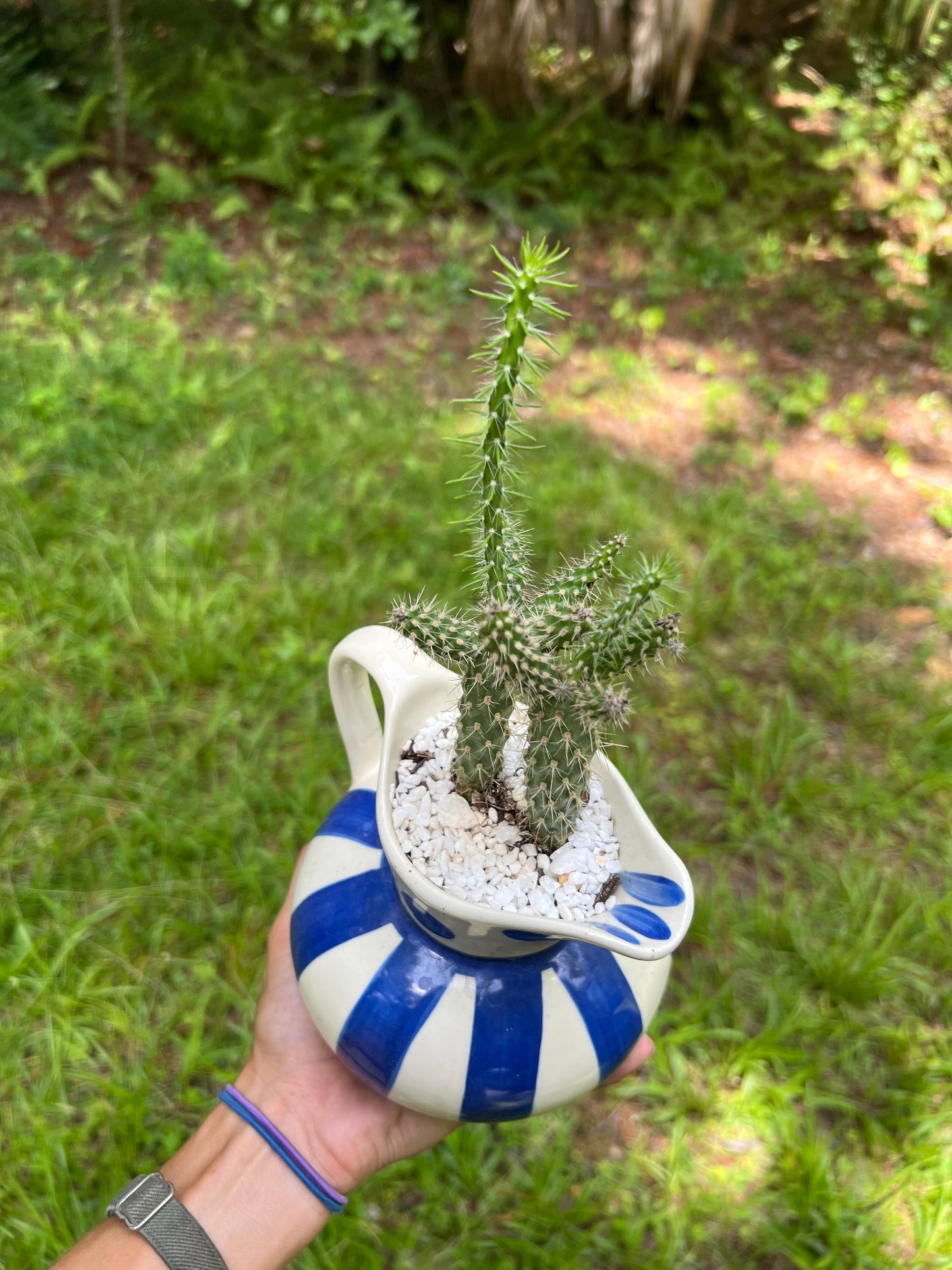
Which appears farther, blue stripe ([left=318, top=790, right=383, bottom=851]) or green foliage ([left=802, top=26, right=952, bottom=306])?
green foliage ([left=802, top=26, right=952, bottom=306])

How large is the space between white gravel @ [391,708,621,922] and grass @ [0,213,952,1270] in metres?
0.91

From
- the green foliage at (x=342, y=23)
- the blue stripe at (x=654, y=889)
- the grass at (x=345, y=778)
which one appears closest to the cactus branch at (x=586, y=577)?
the blue stripe at (x=654, y=889)

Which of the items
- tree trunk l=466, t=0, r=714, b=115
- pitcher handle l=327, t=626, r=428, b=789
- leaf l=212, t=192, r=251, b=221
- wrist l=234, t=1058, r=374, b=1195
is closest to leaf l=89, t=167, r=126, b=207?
leaf l=212, t=192, r=251, b=221

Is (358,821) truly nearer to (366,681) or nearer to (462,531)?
(366,681)

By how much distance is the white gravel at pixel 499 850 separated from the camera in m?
0.90

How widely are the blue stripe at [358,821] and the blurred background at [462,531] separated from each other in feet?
2.59

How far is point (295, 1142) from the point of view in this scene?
1.18 meters

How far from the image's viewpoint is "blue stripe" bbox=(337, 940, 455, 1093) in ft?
3.14

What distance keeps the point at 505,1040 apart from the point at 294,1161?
1.42 ft

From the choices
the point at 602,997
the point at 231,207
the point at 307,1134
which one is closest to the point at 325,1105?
the point at 307,1134

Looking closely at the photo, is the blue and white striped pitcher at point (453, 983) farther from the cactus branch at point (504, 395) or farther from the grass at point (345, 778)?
the grass at point (345, 778)

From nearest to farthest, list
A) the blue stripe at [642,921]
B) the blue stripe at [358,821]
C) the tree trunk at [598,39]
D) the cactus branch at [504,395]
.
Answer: the cactus branch at [504,395] → the blue stripe at [642,921] → the blue stripe at [358,821] → the tree trunk at [598,39]

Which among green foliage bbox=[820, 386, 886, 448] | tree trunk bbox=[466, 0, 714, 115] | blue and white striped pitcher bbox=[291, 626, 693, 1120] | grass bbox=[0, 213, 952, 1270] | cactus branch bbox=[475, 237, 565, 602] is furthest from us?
tree trunk bbox=[466, 0, 714, 115]

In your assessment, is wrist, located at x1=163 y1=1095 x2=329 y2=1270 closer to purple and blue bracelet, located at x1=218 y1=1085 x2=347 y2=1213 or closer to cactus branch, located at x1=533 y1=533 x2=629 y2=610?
purple and blue bracelet, located at x1=218 y1=1085 x2=347 y2=1213
